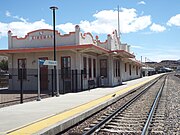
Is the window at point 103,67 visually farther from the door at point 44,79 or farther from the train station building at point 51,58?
the door at point 44,79

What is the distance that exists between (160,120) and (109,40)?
938 inches

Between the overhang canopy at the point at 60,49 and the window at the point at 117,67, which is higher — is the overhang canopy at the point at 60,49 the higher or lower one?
the higher one

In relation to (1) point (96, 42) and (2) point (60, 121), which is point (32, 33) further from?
(2) point (60, 121)

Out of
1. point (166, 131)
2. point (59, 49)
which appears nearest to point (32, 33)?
point (59, 49)

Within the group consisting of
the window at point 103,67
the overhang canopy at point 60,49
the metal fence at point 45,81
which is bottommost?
the metal fence at point 45,81

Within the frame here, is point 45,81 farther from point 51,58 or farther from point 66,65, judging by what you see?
→ point 66,65

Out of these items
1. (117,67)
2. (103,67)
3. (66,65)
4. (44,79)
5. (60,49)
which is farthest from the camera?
(117,67)

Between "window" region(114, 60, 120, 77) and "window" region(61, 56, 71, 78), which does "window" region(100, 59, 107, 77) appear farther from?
"window" region(61, 56, 71, 78)

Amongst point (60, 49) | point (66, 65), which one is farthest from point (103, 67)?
point (60, 49)

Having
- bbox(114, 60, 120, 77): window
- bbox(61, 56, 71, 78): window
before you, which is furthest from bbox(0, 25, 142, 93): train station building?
bbox(114, 60, 120, 77): window

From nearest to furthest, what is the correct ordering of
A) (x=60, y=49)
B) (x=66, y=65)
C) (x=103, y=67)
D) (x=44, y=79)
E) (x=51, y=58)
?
1. (x=60, y=49)
2. (x=66, y=65)
3. (x=51, y=58)
4. (x=44, y=79)
5. (x=103, y=67)

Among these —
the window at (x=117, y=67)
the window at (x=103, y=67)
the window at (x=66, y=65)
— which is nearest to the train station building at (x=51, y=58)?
the window at (x=66, y=65)

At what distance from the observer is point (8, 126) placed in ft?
30.0

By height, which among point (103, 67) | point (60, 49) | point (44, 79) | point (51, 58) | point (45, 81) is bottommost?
point (45, 81)
